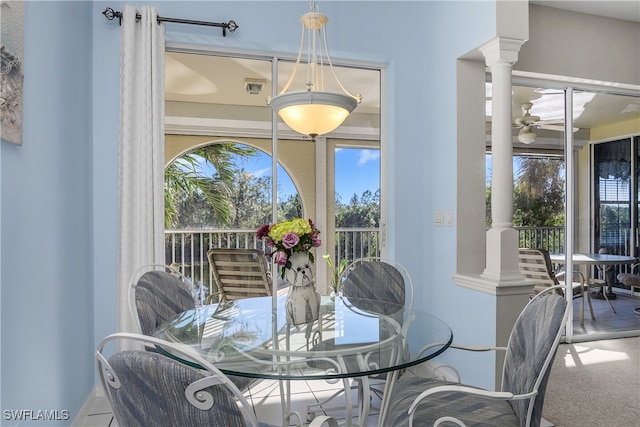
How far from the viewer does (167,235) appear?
121 inches

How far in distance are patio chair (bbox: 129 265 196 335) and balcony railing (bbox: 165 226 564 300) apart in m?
0.80

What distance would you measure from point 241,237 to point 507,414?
2.14m

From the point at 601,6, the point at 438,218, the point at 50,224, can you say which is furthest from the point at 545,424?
the point at 601,6

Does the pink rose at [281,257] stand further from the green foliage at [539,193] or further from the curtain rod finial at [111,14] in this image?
the green foliage at [539,193]

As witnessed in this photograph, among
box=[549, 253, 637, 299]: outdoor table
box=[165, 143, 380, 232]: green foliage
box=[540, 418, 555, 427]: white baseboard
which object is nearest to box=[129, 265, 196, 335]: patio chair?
box=[165, 143, 380, 232]: green foliage

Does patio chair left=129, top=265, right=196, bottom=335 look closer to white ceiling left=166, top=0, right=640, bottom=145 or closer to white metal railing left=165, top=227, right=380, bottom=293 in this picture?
white metal railing left=165, top=227, right=380, bottom=293

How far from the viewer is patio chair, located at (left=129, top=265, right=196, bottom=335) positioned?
198 centimetres

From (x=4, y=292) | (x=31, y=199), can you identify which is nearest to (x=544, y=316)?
(x=4, y=292)

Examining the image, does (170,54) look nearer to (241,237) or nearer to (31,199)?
(241,237)

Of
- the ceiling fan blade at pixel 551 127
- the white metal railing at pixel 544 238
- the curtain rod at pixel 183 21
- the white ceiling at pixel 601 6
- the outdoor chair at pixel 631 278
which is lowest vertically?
the outdoor chair at pixel 631 278

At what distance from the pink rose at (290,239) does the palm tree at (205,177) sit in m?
1.44

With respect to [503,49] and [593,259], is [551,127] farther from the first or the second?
[503,49]

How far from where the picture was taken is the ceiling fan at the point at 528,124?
394 centimetres

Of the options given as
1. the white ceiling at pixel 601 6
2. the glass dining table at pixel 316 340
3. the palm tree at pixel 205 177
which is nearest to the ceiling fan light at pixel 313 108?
the glass dining table at pixel 316 340
